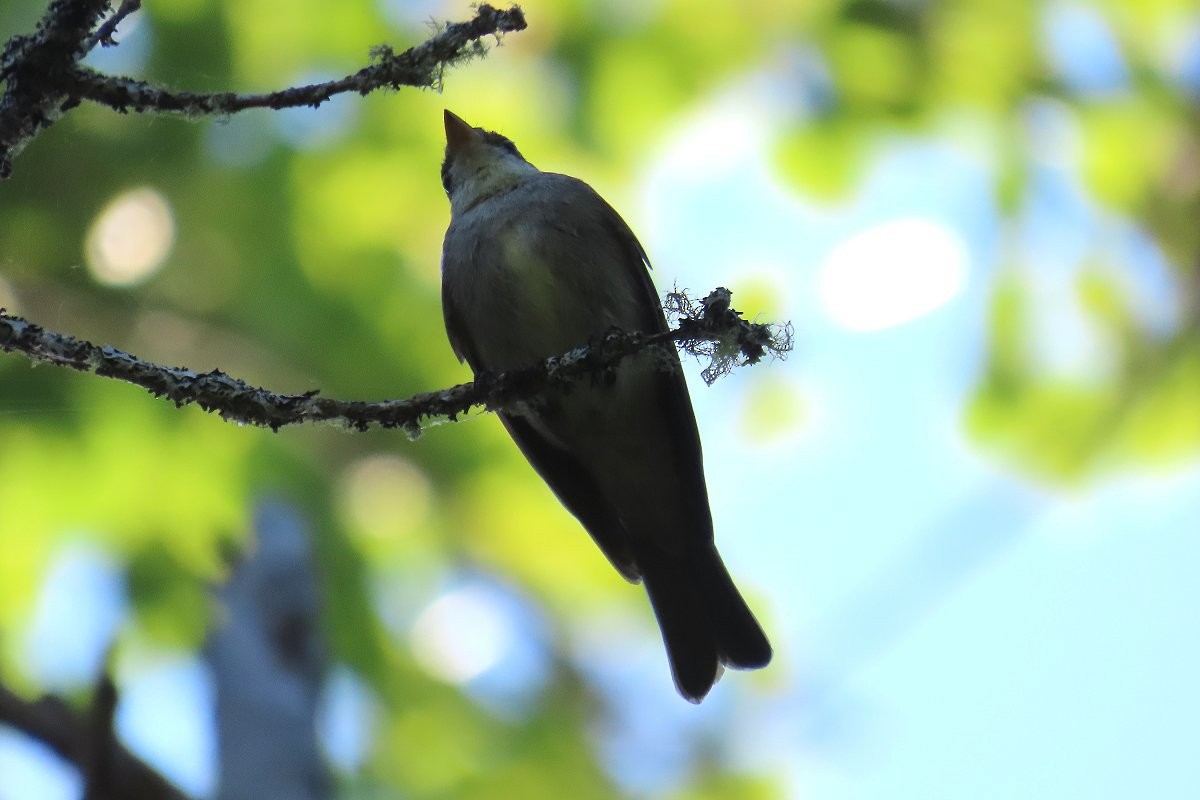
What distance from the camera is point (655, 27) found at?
17.2 feet

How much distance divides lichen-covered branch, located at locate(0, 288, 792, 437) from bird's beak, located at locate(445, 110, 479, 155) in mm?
1964

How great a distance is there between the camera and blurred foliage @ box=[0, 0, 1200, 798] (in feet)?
15.6

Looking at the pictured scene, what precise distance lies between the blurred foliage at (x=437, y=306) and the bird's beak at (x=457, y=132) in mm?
316

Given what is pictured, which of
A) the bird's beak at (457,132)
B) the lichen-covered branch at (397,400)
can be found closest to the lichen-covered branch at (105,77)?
the lichen-covered branch at (397,400)

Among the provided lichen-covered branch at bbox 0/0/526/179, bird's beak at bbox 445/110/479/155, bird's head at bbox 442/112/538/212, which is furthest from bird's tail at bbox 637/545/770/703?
lichen-covered branch at bbox 0/0/526/179

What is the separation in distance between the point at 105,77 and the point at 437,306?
3145 mm

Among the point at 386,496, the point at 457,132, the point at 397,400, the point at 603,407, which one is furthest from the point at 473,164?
the point at 397,400

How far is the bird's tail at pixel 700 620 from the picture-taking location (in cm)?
382

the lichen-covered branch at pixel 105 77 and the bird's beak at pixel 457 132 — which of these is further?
the bird's beak at pixel 457 132

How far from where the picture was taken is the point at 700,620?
3939 millimetres

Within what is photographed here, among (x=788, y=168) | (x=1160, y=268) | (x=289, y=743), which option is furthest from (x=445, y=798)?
(x=1160, y=268)

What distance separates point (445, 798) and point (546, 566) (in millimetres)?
1074

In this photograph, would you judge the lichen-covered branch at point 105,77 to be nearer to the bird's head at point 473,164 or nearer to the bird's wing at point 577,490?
the bird's wing at point 577,490

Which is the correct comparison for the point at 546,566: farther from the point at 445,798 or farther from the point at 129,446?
the point at 129,446
